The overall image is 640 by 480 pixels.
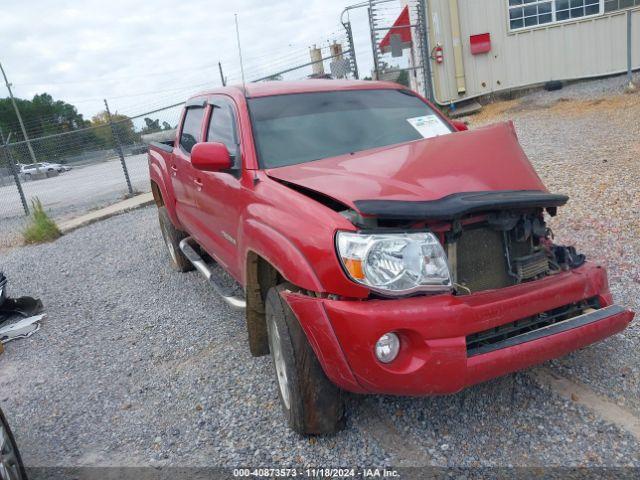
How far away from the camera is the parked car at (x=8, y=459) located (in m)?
2.44

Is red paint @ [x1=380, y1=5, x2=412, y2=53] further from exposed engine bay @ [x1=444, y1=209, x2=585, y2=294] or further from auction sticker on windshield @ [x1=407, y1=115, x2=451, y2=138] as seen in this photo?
exposed engine bay @ [x1=444, y1=209, x2=585, y2=294]

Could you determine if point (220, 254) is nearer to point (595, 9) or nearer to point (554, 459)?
point (554, 459)

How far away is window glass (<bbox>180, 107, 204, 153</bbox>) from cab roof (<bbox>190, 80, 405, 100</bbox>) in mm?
442

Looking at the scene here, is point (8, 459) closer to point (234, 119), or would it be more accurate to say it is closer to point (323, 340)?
point (323, 340)

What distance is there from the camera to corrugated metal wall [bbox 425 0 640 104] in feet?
42.6

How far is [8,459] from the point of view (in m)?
2.53

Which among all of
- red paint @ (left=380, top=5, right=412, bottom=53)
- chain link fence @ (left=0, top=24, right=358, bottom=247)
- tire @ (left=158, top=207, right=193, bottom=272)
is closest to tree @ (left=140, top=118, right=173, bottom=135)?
chain link fence @ (left=0, top=24, right=358, bottom=247)

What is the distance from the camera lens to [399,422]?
9.56ft

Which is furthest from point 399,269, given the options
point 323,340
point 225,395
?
point 225,395

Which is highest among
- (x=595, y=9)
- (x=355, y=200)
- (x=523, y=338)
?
(x=595, y=9)

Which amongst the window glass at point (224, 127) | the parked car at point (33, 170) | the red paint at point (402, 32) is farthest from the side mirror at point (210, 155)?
the parked car at point (33, 170)

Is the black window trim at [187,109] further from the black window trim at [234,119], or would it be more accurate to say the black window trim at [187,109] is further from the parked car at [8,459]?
the parked car at [8,459]

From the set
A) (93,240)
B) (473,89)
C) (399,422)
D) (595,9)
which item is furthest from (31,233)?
(595,9)

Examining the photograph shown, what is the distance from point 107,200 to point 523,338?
12349mm
